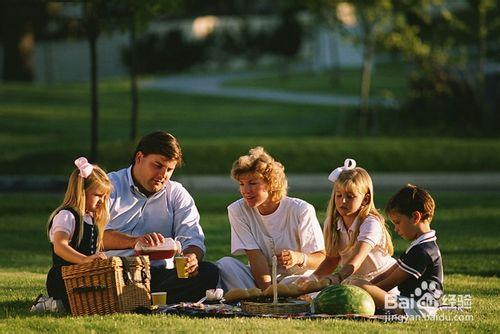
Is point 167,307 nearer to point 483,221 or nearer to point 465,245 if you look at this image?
point 465,245

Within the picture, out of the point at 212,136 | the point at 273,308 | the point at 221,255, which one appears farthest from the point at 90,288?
the point at 212,136

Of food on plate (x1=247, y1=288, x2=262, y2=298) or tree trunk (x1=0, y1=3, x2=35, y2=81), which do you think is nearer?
food on plate (x1=247, y1=288, x2=262, y2=298)

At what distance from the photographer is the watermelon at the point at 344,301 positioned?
822 cm

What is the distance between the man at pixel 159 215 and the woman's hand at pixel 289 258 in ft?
2.03

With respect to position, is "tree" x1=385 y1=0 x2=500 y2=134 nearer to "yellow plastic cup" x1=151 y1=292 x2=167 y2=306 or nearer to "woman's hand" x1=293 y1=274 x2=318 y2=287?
"woman's hand" x1=293 y1=274 x2=318 y2=287

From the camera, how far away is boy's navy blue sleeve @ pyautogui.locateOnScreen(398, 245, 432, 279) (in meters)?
8.52

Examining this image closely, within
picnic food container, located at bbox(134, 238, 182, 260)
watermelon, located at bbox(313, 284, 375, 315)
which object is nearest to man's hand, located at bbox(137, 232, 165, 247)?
picnic food container, located at bbox(134, 238, 182, 260)

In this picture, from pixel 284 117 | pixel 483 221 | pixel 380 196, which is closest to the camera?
pixel 483 221

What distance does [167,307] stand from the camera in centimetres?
853

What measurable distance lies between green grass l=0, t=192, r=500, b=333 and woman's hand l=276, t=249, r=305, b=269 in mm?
773

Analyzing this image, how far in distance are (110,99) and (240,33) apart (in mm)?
16271

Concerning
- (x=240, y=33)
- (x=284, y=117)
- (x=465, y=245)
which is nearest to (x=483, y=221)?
(x=465, y=245)

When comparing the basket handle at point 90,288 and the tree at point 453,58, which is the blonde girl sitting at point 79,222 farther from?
the tree at point 453,58

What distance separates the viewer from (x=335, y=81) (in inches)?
1554
